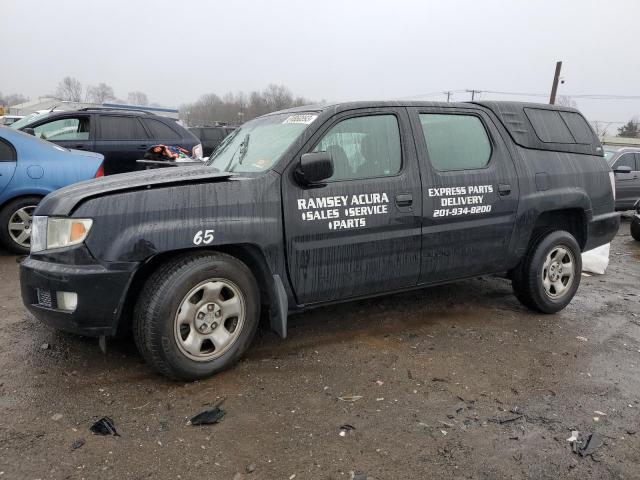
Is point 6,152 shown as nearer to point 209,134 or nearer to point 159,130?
point 159,130

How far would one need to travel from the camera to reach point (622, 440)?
9.13ft

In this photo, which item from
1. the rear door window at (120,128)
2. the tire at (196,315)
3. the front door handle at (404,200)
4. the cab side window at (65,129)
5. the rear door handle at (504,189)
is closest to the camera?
the tire at (196,315)

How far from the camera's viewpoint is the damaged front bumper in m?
2.93

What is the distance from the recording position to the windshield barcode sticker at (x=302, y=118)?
143 inches

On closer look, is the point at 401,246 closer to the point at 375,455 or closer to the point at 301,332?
the point at 301,332

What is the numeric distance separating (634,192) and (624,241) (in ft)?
9.38

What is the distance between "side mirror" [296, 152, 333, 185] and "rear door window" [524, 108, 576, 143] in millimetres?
2351

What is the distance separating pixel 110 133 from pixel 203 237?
21.6 feet

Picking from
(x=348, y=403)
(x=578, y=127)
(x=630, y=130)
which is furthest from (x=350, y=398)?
(x=630, y=130)

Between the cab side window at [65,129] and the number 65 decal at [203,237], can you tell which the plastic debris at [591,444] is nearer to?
the number 65 decal at [203,237]

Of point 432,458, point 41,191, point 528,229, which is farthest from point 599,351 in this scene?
point 41,191

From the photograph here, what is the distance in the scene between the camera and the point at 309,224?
3.42m

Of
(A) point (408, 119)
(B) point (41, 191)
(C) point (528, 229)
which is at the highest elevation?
(A) point (408, 119)

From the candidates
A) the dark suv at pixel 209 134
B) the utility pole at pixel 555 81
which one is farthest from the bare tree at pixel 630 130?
the dark suv at pixel 209 134
